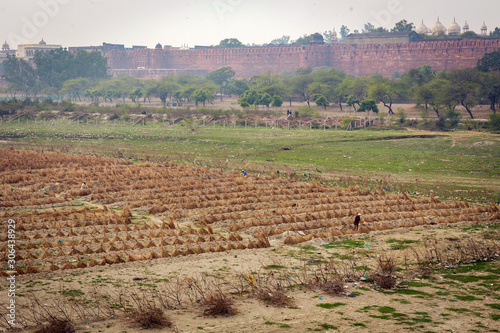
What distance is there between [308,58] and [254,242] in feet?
247

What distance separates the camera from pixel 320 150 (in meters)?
29.0

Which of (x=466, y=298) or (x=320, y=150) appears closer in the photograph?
(x=466, y=298)

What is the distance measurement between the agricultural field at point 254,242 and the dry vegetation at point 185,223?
0.05m

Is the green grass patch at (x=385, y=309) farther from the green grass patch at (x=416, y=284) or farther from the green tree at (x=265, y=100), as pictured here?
the green tree at (x=265, y=100)

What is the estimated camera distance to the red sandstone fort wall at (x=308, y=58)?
69.4 m

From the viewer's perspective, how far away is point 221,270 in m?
10.7

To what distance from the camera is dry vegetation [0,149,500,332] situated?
9.30 meters

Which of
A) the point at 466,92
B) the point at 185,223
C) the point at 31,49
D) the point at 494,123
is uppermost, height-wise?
the point at 31,49

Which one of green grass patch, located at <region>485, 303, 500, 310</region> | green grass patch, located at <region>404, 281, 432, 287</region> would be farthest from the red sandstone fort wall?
green grass patch, located at <region>485, 303, 500, 310</region>

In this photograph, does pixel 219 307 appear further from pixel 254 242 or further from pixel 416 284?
pixel 254 242

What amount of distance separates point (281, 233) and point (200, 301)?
15.7 ft

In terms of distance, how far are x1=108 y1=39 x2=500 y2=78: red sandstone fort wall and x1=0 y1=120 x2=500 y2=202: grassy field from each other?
129 feet

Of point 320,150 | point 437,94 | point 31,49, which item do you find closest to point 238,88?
point 437,94

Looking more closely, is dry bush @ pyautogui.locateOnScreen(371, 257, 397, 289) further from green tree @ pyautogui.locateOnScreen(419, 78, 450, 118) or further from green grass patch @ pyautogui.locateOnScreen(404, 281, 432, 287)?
green tree @ pyautogui.locateOnScreen(419, 78, 450, 118)
